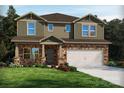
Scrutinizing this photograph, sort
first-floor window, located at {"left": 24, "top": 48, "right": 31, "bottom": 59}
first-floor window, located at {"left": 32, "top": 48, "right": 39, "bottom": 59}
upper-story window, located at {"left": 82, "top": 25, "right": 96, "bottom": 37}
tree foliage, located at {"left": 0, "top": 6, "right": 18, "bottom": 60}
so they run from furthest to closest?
1. upper-story window, located at {"left": 82, "top": 25, "right": 96, "bottom": 37}
2. first-floor window, located at {"left": 32, "top": 48, "right": 39, "bottom": 59}
3. first-floor window, located at {"left": 24, "top": 48, "right": 31, "bottom": 59}
4. tree foliage, located at {"left": 0, "top": 6, "right": 18, "bottom": 60}

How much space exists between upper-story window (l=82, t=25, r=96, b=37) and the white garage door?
192cm

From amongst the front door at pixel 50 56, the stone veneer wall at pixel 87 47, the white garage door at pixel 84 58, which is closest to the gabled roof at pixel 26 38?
the front door at pixel 50 56

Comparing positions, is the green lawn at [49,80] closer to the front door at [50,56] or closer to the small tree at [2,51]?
the small tree at [2,51]

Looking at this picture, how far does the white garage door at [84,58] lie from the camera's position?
30.8m

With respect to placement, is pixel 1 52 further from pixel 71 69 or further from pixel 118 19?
pixel 118 19

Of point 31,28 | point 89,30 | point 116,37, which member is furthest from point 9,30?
point 116,37

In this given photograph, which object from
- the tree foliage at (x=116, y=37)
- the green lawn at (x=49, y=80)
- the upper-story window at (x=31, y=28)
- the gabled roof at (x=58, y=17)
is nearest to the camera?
the green lawn at (x=49, y=80)

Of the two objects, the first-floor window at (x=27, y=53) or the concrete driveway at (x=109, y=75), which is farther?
the first-floor window at (x=27, y=53)

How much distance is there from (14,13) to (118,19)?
25.5 feet

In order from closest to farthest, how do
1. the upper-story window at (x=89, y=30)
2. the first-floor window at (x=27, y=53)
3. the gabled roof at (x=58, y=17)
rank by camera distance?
the first-floor window at (x=27, y=53), the upper-story window at (x=89, y=30), the gabled roof at (x=58, y=17)

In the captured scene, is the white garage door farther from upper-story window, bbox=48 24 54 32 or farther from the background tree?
the background tree

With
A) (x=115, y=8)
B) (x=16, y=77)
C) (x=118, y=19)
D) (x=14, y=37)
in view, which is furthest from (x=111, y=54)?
(x=16, y=77)

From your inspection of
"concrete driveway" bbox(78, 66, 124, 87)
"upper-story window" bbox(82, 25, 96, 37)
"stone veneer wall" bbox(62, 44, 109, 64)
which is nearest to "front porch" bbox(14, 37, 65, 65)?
"stone veneer wall" bbox(62, 44, 109, 64)

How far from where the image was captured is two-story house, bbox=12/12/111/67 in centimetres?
3138
